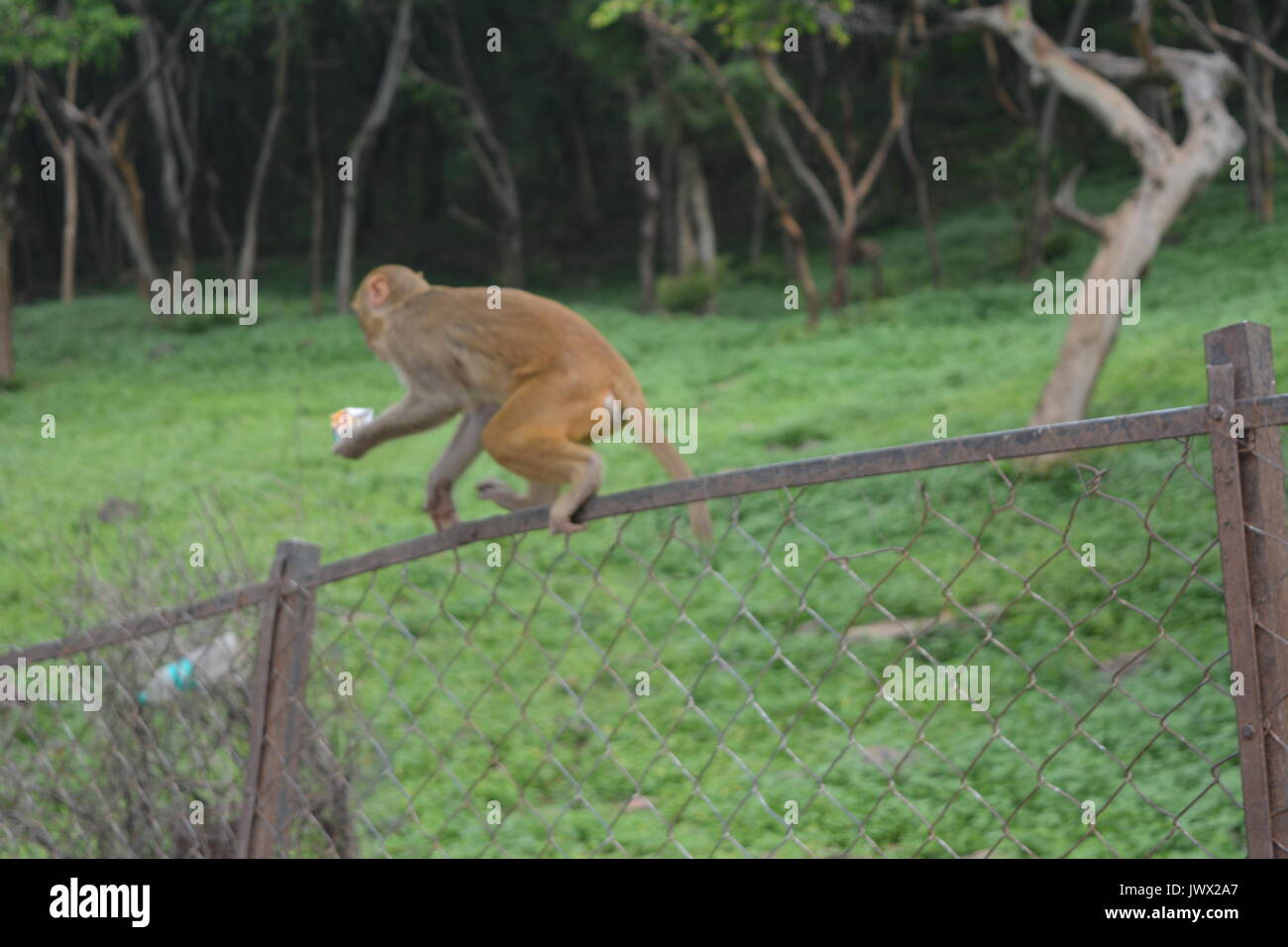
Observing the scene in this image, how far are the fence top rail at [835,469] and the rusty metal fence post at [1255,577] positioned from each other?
0.09 ft

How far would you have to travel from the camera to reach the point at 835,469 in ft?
6.82

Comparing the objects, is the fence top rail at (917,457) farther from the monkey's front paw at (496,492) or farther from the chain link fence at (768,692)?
the monkey's front paw at (496,492)

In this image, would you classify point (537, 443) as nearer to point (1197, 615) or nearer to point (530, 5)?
point (1197, 615)

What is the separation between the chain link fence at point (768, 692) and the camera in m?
Result: 1.97

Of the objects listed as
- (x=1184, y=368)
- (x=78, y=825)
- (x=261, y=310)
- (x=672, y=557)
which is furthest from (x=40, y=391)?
(x=78, y=825)

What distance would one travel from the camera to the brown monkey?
→ 10.9ft

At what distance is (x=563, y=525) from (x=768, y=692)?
4.03 metres

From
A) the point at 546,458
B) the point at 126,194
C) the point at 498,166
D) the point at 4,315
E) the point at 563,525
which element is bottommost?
the point at 563,525

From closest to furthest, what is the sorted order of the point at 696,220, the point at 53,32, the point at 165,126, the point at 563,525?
1. the point at 563,525
2. the point at 53,32
3. the point at 696,220
4. the point at 165,126

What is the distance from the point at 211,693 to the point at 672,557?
528 cm

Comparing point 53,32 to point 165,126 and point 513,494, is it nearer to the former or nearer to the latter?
point 165,126

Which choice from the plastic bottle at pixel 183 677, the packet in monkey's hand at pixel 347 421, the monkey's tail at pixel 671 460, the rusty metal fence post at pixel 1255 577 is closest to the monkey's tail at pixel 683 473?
the monkey's tail at pixel 671 460

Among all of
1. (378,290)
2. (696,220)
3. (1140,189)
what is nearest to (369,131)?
(696,220)
